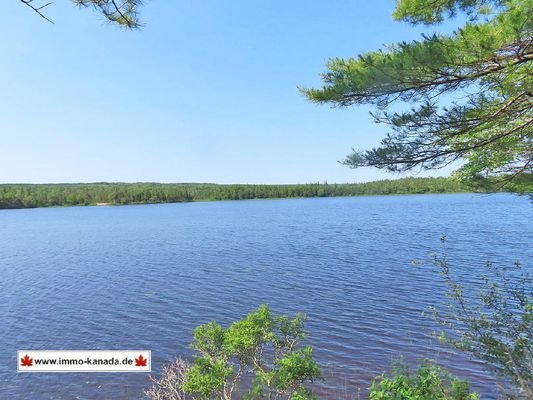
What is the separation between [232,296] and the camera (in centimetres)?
1600

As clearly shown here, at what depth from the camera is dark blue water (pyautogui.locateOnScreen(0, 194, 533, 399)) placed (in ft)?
31.1

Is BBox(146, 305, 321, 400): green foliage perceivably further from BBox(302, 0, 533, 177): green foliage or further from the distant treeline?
the distant treeline

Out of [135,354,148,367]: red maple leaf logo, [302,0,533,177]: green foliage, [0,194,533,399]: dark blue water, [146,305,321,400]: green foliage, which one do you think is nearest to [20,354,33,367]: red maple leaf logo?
[0,194,533,399]: dark blue water

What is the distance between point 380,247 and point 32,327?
20.7 metres

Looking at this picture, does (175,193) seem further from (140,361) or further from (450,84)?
(450,84)

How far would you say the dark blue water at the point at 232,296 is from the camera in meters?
9.47

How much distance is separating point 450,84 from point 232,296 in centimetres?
1277

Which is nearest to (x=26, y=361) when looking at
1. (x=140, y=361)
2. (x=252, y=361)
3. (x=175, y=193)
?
(x=140, y=361)

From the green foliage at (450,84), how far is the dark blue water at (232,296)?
4.90 metres

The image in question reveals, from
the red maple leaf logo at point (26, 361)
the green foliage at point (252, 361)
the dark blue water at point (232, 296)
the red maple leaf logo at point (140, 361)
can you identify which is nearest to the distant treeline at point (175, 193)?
the dark blue water at point (232, 296)

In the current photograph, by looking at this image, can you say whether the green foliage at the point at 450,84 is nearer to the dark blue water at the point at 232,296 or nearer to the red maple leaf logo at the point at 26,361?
the dark blue water at the point at 232,296

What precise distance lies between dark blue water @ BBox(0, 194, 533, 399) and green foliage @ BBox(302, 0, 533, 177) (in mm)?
4900

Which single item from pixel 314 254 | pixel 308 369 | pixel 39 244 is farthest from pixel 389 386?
pixel 39 244

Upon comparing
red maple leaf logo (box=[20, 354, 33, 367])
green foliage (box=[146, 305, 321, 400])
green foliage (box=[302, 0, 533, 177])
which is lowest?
red maple leaf logo (box=[20, 354, 33, 367])
